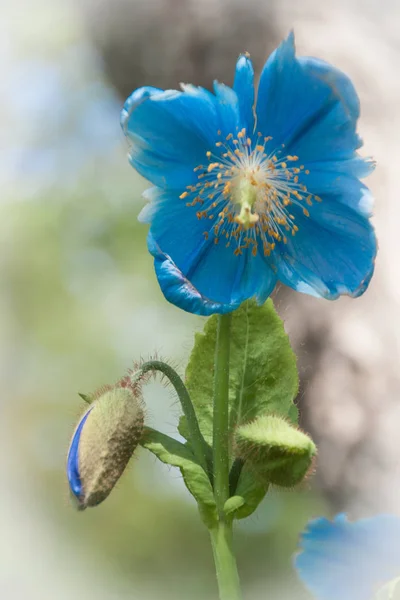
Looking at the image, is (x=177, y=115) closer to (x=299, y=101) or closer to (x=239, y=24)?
(x=299, y=101)

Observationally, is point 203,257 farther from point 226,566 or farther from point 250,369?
point 226,566

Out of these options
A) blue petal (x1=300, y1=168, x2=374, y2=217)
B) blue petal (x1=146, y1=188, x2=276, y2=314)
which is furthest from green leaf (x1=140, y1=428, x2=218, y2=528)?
blue petal (x1=300, y1=168, x2=374, y2=217)

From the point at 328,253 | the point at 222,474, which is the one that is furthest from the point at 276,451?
the point at 328,253

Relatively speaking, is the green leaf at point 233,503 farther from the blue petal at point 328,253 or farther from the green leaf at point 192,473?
the blue petal at point 328,253

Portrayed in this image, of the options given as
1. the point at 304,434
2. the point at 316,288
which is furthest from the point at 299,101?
the point at 304,434

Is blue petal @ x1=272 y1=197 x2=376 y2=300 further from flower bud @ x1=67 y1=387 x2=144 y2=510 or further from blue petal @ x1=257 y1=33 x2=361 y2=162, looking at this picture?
flower bud @ x1=67 y1=387 x2=144 y2=510
